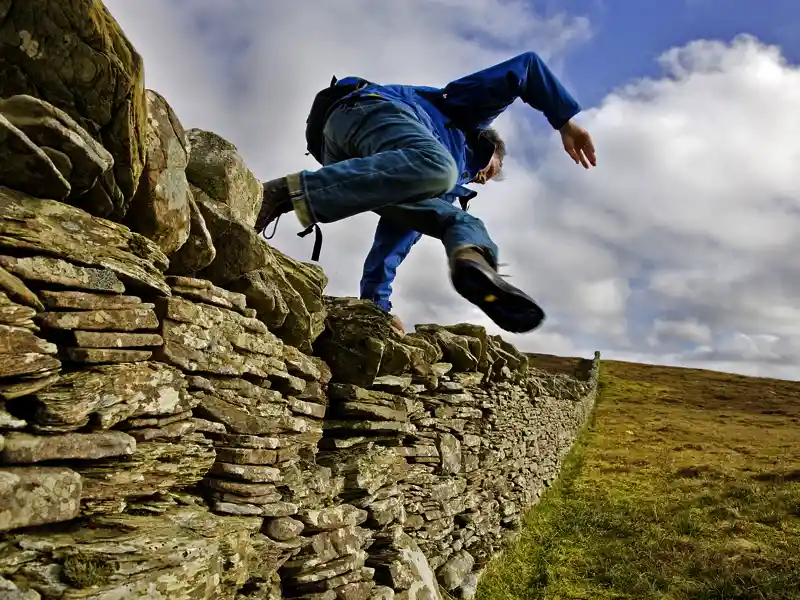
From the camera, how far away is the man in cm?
347

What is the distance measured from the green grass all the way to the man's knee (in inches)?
208

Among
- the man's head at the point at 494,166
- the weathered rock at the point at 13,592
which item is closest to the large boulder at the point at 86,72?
the weathered rock at the point at 13,592

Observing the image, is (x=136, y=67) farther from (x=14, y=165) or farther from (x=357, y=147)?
(x=357, y=147)

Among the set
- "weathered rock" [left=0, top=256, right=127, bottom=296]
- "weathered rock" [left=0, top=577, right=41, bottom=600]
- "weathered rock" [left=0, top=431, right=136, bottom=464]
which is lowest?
"weathered rock" [left=0, top=577, right=41, bottom=600]

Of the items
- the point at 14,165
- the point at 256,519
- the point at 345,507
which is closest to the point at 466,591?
the point at 345,507

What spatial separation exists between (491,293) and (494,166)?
2223mm

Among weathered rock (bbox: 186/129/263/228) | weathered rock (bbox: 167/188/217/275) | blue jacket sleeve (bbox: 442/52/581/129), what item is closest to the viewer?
weathered rock (bbox: 167/188/217/275)

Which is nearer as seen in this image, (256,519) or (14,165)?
(14,165)

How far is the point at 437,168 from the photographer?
3588 millimetres

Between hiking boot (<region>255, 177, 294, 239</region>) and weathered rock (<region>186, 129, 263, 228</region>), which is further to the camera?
hiking boot (<region>255, 177, 294, 239</region>)

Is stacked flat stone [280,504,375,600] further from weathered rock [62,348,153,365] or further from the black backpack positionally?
the black backpack

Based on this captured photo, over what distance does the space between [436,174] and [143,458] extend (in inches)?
86.8

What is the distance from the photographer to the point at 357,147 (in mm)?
4000

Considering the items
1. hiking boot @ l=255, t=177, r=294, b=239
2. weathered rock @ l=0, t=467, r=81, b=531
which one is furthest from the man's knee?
weathered rock @ l=0, t=467, r=81, b=531
